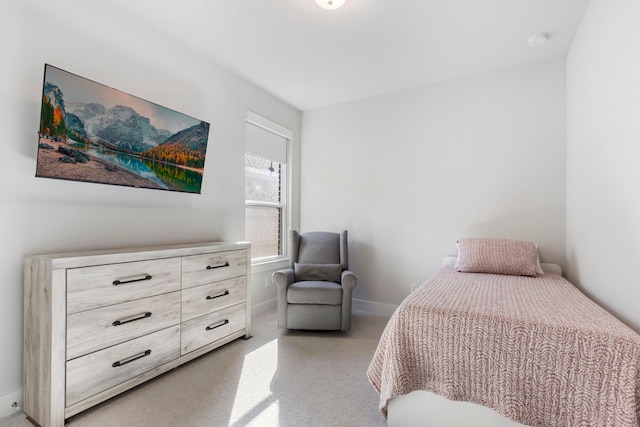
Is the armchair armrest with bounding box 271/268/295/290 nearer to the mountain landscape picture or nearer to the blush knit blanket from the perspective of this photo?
the mountain landscape picture

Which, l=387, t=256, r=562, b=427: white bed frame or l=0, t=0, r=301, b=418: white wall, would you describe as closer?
l=387, t=256, r=562, b=427: white bed frame

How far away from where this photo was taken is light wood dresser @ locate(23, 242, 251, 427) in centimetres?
161

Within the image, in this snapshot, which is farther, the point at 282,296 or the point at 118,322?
the point at 282,296

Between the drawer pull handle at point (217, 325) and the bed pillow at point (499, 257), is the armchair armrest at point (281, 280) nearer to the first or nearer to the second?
the drawer pull handle at point (217, 325)

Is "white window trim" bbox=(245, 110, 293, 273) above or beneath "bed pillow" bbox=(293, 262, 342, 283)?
above

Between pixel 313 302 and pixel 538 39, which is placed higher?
pixel 538 39

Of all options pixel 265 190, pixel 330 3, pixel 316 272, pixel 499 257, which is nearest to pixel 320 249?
pixel 316 272

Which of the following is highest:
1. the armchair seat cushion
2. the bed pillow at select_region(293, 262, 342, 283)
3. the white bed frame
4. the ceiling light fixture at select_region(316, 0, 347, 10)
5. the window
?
the ceiling light fixture at select_region(316, 0, 347, 10)

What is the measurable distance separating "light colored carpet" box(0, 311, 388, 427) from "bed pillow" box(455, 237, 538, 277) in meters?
1.17

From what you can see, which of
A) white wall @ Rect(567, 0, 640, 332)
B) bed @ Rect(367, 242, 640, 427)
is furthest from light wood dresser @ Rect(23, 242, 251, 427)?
white wall @ Rect(567, 0, 640, 332)

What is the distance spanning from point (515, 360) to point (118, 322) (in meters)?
2.14

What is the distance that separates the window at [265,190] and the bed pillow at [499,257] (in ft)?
7.29

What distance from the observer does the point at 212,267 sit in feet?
8.20

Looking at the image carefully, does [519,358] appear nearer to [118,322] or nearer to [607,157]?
[607,157]
